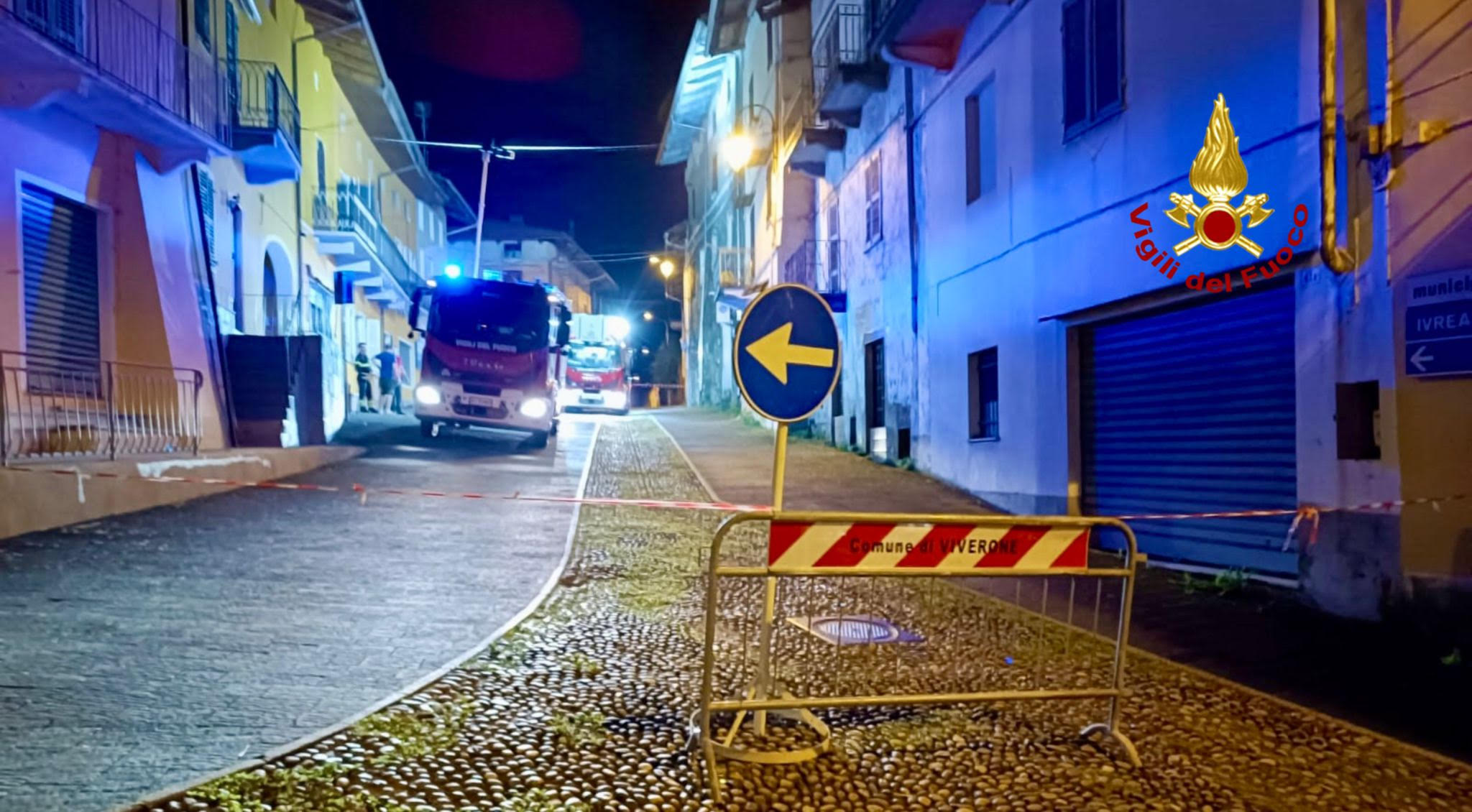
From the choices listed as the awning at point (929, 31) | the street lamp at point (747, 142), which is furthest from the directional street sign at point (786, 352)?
the street lamp at point (747, 142)

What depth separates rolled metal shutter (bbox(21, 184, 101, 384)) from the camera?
38.5ft

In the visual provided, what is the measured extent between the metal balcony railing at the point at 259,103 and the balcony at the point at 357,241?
4272 mm

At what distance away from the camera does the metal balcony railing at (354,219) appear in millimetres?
23156

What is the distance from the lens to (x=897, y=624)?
7.32m

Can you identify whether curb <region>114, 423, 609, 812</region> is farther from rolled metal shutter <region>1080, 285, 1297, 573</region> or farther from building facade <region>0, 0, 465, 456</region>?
building facade <region>0, 0, 465, 456</region>

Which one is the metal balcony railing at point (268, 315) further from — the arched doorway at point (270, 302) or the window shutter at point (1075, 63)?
the window shutter at point (1075, 63)

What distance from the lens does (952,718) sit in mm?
5285

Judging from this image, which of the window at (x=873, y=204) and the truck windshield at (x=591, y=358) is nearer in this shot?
the window at (x=873, y=204)

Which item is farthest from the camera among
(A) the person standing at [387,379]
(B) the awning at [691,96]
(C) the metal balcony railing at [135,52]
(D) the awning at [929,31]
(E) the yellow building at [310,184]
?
(B) the awning at [691,96]

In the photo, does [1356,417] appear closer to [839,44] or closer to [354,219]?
[839,44]

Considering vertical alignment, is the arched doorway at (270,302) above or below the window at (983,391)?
above

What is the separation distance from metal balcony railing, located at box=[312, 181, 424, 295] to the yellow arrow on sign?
811 inches

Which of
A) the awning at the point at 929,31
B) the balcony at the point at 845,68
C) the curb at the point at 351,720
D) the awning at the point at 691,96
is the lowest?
the curb at the point at 351,720

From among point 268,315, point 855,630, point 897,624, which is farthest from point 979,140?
point 268,315
